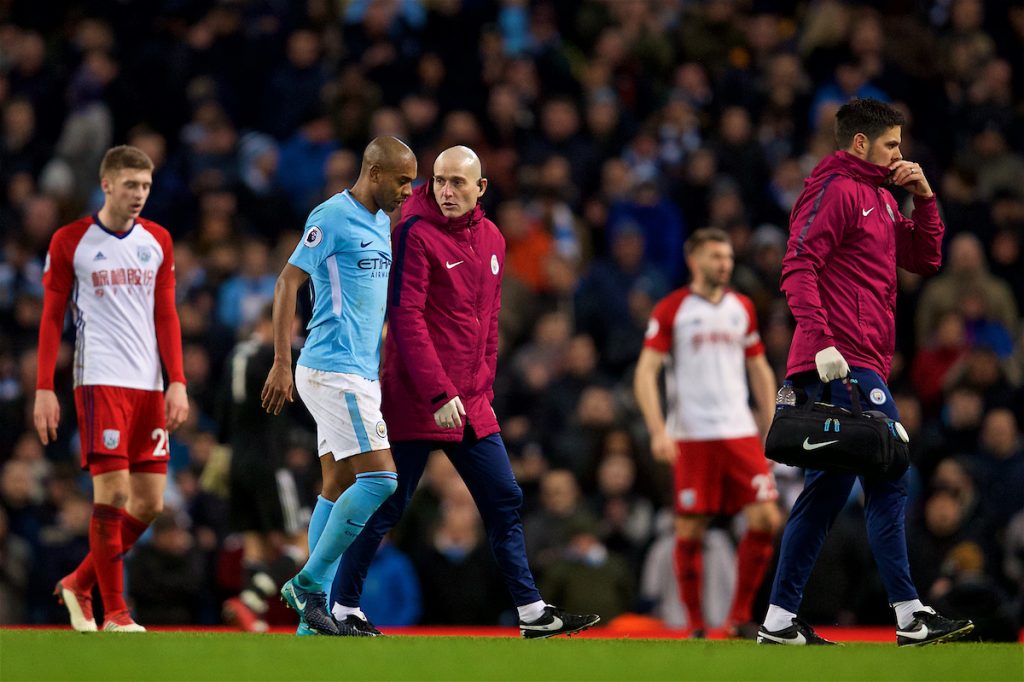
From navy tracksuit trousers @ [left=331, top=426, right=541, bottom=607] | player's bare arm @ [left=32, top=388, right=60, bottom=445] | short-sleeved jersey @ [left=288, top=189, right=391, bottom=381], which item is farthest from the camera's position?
player's bare arm @ [left=32, top=388, right=60, bottom=445]

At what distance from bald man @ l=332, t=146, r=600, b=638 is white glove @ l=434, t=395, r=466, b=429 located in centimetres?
30

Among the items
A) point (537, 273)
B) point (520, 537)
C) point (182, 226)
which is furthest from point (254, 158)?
point (520, 537)

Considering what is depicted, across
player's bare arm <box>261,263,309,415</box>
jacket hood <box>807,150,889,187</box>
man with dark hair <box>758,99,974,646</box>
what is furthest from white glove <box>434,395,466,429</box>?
jacket hood <box>807,150,889,187</box>

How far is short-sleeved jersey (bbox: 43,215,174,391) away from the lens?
27.6 ft

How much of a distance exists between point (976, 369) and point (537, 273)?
4.22m

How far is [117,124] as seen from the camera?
17.5 metres

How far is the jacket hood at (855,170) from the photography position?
24.9 ft

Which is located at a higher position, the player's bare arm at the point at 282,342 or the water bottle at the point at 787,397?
the player's bare arm at the point at 282,342

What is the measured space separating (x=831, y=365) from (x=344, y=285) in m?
2.35

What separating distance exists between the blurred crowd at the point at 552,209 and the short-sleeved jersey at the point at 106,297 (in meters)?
3.13

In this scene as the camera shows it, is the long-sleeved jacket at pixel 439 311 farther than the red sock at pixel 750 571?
No

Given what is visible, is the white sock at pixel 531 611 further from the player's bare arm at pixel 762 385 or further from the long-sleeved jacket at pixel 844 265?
the player's bare arm at pixel 762 385

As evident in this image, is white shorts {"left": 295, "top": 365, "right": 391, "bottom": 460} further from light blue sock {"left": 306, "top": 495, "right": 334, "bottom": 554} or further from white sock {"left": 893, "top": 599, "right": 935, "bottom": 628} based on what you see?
white sock {"left": 893, "top": 599, "right": 935, "bottom": 628}

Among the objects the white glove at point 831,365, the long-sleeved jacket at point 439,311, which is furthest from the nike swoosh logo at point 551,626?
the white glove at point 831,365
